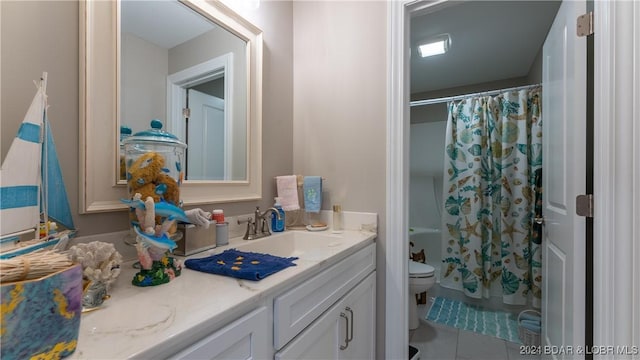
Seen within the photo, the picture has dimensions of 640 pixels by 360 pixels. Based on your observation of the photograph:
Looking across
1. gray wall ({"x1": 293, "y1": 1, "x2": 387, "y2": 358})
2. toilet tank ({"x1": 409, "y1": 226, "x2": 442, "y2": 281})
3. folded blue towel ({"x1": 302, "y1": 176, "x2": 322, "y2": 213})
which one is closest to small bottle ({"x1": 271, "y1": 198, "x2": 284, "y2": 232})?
folded blue towel ({"x1": 302, "y1": 176, "x2": 322, "y2": 213})

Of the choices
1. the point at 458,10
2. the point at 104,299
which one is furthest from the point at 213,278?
the point at 458,10

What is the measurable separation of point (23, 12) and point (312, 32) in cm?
130

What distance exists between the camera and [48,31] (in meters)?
0.73

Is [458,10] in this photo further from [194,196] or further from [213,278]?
[213,278]

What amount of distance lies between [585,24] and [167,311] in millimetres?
1682

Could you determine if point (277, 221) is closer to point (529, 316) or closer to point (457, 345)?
point (457, 345)

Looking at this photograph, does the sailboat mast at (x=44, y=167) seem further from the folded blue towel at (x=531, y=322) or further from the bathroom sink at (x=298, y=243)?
the folded blue towel at (x=531, y=322)

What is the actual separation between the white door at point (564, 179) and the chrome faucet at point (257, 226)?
1313 mm

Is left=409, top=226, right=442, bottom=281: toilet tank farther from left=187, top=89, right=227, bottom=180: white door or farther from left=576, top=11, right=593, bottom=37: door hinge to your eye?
left=187, top=89, right=227, bottom=180: white door

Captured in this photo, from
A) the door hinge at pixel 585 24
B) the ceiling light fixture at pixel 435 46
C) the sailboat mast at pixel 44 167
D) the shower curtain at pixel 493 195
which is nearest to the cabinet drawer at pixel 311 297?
the sailboat mast at pixel 44 167

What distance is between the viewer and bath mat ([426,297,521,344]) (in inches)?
79.3

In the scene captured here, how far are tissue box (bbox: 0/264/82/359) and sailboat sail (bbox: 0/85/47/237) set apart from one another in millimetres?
322

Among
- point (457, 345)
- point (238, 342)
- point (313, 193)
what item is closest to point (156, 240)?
point (238, 342)

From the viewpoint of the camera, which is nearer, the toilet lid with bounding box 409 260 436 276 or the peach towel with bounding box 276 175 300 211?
the peach towel with bounding box 276 175 300 211
